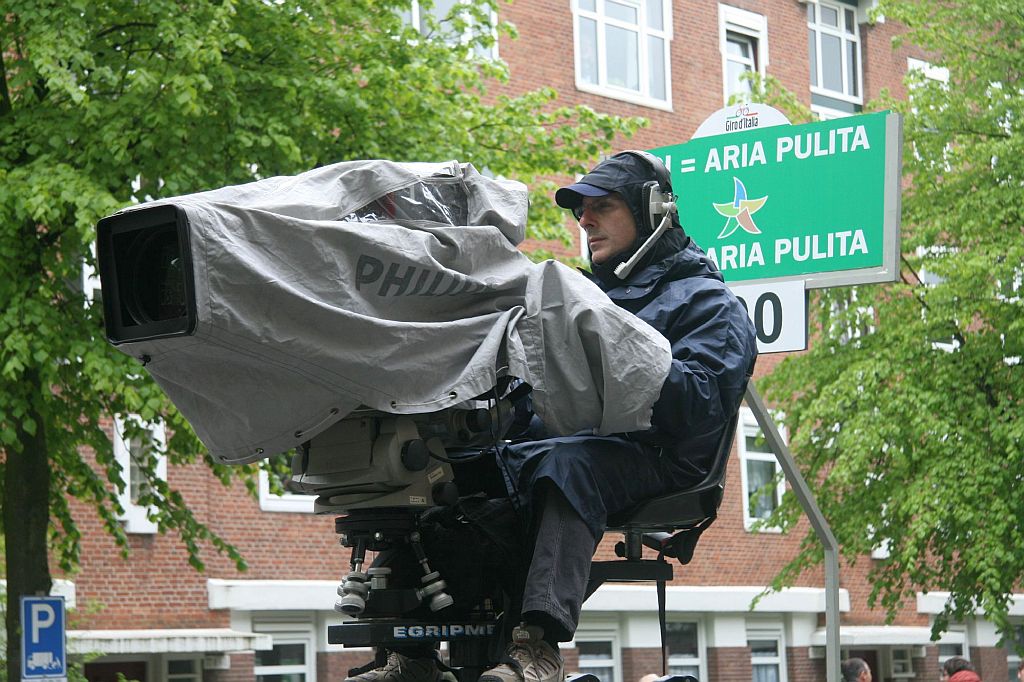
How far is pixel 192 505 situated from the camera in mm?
20781

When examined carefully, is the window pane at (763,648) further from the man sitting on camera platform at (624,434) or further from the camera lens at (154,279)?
the camera lens at (154,279)

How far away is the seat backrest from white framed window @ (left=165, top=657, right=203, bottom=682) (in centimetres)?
1746

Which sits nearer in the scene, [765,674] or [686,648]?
[686,648]

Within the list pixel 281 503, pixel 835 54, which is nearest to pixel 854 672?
pixel 281 503

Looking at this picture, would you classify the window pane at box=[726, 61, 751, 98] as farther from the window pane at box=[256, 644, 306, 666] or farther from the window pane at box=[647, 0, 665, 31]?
the window pane at box=[256, 644, 306, 666]

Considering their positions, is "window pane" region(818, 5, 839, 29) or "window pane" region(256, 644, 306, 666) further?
"window pane" region(818, 5, 839, 29)

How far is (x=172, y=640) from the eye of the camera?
2022 centimetres

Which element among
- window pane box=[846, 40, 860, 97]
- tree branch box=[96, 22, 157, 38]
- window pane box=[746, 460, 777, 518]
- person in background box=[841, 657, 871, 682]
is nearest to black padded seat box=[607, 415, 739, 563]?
tree branch box=[96, 22, 157, 38]

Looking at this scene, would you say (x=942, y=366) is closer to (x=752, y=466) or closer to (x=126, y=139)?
(x=126, y=139)

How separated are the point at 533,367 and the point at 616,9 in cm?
2446

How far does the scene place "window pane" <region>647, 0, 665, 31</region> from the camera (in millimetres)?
28203

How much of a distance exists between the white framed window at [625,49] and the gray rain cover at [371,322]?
22.9 metres

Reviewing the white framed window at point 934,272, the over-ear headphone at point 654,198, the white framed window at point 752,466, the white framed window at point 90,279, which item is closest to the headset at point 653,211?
the over-ear headphone at point 654,198

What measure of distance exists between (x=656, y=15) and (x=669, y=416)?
2503 cm
